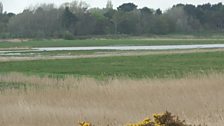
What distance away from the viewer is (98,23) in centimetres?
11712

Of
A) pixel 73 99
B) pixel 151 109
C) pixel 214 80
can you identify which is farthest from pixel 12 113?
pixel 214 80

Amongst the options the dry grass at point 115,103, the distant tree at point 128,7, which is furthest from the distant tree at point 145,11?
the dry grass at point 115,103

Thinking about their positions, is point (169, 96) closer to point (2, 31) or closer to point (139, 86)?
point (139, 86)

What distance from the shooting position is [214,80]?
1800cm

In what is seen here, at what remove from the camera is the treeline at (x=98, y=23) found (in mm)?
117188

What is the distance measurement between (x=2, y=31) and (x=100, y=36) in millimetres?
24108

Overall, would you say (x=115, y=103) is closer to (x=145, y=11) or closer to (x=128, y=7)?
(x=145, y=11)

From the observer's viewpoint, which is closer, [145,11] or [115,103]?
[115,103]

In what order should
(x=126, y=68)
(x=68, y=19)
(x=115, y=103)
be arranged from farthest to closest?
(x=68, y=19) < (x=126, y=68) < (x=115, y=103)

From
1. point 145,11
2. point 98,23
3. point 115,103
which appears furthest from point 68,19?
point 115,103

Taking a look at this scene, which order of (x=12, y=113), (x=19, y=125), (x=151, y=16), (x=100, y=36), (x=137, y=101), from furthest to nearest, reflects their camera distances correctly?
(x=151, y=16) → (x=100, y=36) → (x=137, y=101) → (x=12, y=113) → (x=19, y=125)

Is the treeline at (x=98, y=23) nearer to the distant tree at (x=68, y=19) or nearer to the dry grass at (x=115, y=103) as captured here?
the distant tree at (x=68, y=19)

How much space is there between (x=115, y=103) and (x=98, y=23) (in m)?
103

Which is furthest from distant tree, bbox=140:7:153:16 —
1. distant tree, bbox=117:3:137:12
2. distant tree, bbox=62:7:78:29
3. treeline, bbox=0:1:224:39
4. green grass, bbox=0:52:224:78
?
green grass, bbox=0:52:224:78
